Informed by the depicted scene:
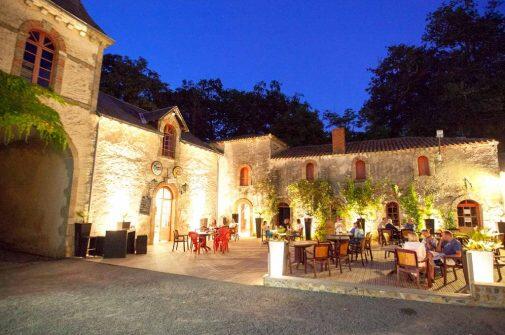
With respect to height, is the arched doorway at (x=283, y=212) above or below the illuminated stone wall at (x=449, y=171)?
below

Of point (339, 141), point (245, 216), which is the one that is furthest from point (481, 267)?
point (245, 216)

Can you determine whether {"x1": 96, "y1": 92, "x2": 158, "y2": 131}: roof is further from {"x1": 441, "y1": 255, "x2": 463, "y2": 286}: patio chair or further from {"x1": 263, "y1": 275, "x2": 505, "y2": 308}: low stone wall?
{"x1": 441, "y1": 255, "x2": 463, "y2": 286}: patio chair

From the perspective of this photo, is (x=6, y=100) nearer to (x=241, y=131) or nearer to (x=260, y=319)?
(x=260, y=319)

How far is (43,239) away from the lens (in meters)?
9.62

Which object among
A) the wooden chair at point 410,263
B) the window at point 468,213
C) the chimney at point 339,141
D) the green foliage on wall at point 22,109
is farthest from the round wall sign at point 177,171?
the window at point 468,213

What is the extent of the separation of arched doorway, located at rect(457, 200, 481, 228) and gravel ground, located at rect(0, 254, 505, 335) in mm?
10356

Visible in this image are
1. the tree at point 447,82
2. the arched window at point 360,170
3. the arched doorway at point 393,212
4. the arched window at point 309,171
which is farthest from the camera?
the tree at point 447,82

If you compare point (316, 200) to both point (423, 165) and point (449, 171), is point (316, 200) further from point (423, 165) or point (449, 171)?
point (449, 171)

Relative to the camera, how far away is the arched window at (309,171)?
54.5ft

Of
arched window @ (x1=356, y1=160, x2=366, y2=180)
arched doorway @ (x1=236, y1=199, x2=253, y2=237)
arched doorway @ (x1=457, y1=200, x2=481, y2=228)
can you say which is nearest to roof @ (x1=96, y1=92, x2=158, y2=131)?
arched doorway @ (x1=236, y1=199, x2=253, y2=237)

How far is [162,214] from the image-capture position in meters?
13.7

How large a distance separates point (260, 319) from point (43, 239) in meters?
9.36

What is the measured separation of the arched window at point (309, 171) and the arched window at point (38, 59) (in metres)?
13.3

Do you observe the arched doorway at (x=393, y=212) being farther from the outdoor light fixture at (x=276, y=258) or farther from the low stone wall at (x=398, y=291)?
the outdoor light fixture at (x=276, y=258)
